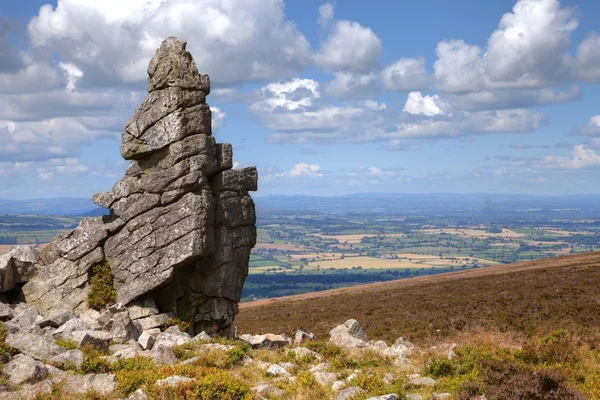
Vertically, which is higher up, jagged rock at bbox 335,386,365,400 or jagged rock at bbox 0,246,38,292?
jagged rock at bbox 0,246,38,292

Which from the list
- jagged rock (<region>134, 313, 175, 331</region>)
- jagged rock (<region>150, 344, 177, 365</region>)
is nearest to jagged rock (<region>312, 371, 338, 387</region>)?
jagged rock (<region>150, 344, 177, 365</region>)

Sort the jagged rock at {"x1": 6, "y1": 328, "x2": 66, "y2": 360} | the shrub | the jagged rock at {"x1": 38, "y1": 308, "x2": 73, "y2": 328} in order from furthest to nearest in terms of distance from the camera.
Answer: the shrub, the jagged rock at {"x1": 38, "y1": 308, "x2": 73, "y2": 328}, the jagged rock at {"x1": 6, "y1": 328, "x2": 66, "y2": 360}

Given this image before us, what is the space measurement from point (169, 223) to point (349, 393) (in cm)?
1524

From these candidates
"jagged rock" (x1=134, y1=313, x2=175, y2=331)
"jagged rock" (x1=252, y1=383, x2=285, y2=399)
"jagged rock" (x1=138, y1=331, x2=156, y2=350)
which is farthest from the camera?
"jagged rock" (x1=134, y1=313, x2=175, y2=331)

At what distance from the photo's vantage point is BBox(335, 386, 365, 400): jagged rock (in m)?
16.0

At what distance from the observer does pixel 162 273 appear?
1105 inches

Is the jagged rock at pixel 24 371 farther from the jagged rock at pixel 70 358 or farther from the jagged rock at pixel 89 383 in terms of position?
the jagged rock at pixel 70 358

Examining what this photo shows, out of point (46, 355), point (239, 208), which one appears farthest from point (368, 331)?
point (46, 355)

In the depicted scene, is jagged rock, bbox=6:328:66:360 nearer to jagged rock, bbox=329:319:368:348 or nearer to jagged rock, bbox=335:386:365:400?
jagged rock, bbox=335:386:365:400

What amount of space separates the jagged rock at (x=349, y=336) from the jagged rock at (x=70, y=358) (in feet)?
47.5

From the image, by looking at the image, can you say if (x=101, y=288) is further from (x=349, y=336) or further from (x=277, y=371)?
(x=349, y=336)

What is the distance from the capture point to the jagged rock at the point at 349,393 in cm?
1597

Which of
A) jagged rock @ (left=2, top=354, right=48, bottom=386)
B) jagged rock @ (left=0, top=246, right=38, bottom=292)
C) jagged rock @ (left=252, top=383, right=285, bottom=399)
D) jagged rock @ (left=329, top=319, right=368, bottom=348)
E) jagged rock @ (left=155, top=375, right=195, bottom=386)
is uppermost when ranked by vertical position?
jagged rock @ (left=0, top=246, right=38, bottom=292)

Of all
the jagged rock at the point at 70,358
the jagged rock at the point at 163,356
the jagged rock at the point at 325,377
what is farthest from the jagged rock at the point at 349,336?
the jagged rock at the point at 70,358
